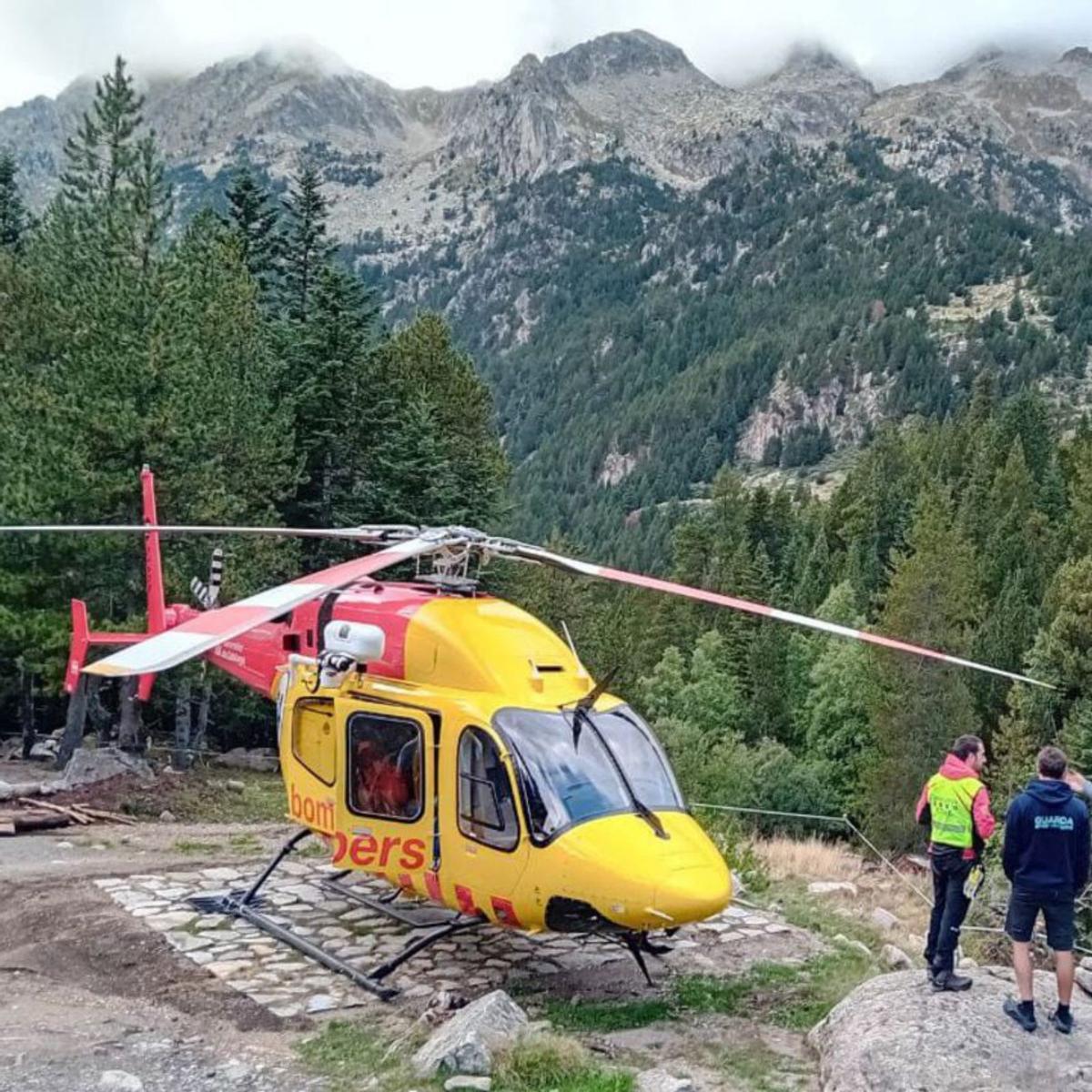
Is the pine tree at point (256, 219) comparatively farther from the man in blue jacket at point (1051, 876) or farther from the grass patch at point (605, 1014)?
the man in blue jacket at point (1051, 876)

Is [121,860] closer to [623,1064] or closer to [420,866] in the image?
[420,866]

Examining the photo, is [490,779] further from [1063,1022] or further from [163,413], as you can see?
[163,413]

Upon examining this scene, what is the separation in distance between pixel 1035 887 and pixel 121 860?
9.97 m

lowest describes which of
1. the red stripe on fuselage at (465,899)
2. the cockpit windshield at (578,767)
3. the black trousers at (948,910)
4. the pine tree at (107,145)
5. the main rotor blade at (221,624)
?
the red stripe on fuselage at (465,899)

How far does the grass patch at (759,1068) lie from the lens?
7.04 meters

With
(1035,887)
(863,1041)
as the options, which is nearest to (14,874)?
(863,1041)

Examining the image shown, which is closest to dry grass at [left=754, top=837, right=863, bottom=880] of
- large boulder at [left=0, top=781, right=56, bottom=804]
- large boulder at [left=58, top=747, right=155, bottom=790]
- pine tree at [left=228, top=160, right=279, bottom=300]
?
large boulder at [left=58, top=747, right=155, bottom=790]

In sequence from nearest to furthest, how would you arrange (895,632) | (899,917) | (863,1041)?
(863,1041) → (899,917) → (895,632)

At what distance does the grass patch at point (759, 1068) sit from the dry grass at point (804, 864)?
5.51 metres

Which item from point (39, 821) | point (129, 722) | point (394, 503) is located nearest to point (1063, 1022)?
point (39, 821)

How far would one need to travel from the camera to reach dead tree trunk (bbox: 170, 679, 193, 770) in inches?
886

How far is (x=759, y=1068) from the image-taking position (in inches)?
287

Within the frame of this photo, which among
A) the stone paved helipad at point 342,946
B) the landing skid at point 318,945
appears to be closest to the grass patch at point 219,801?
the stone paved helipad at point 342,946

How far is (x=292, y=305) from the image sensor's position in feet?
109
